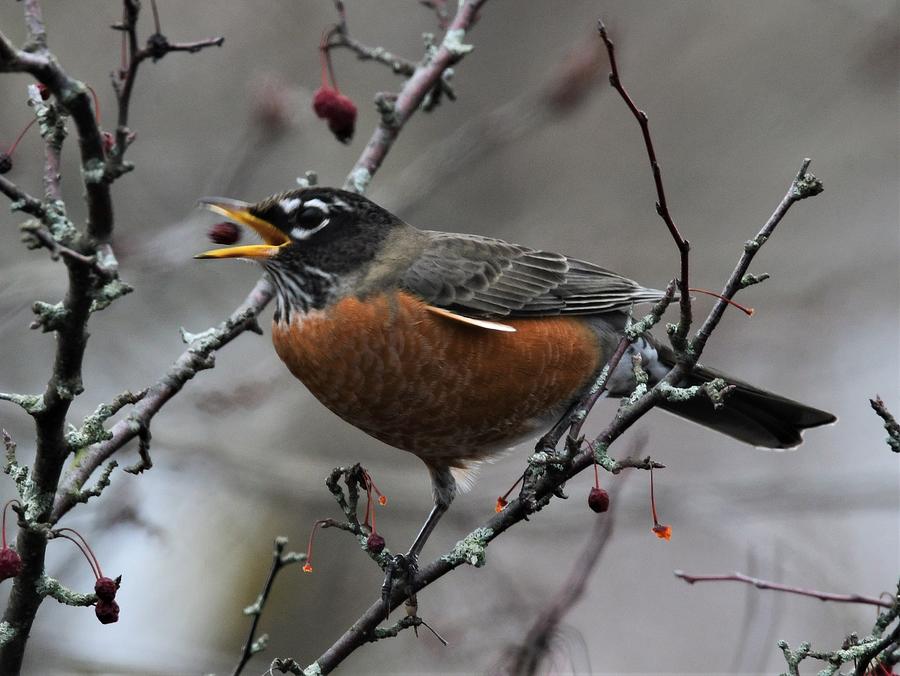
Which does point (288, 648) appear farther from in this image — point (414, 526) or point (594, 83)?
point (594, 83)

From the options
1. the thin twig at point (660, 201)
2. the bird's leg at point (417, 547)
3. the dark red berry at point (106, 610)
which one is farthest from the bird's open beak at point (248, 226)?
the thin twig at point (660, 201)

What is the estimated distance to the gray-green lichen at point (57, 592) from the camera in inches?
99.7

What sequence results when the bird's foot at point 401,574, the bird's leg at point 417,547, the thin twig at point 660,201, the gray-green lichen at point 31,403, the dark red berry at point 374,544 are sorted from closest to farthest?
the gray-green lichen at point 31,403 → the thin twig at point 660,201 → the dark red berry at point 374,544 → the bird's foot at point 401,574 → the bird's leg at point 417,547

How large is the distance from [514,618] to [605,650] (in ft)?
13.2

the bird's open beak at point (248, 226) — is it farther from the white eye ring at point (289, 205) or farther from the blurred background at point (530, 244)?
the blurred background at point (530, 244)

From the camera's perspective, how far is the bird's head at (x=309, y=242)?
403cm

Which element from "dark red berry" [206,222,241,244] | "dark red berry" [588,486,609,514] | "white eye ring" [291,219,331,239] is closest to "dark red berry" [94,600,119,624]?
"dark red berry" [588,486,609,514]

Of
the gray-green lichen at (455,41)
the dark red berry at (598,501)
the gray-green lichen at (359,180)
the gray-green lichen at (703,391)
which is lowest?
the dark red berry at (598,501)

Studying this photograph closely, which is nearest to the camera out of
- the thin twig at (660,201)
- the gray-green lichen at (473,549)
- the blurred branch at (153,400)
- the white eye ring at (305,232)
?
the thin twig at (660,201)

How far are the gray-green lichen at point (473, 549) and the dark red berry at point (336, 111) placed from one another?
79.9 inches

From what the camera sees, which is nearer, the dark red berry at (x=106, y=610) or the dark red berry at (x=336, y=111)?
the dark red berry at (x=106, y=610)

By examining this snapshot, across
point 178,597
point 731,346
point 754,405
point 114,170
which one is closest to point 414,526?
point 178,597

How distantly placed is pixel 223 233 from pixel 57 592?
1663 millimetres

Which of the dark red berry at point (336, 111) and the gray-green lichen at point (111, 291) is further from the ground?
the dark red berry at point (336, 111)
